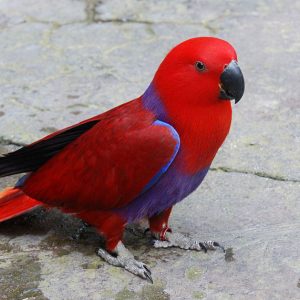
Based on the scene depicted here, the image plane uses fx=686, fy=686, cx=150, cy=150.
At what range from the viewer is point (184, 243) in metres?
2.34

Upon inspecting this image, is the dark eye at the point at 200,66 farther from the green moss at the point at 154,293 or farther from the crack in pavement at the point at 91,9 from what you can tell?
the crack in pavement at the point at 91,9

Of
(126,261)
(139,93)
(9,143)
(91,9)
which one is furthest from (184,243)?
(91,9)

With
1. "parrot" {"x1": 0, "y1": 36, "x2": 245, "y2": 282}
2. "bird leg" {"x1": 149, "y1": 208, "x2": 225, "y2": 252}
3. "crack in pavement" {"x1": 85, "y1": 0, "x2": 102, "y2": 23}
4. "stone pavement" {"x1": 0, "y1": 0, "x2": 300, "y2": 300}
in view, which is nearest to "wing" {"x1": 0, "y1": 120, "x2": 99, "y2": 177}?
"parrot" {"x1": 0, "y1": 36, "x2": 245, "y2": 282}

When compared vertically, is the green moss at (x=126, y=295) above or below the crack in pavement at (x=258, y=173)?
below

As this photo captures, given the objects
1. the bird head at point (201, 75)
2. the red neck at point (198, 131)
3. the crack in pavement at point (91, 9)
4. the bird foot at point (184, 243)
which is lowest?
the bird foot at point (184, 243)

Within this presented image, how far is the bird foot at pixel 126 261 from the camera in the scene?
219 cm

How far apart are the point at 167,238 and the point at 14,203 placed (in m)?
0.53

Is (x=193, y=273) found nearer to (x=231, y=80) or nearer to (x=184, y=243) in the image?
(x=184, y=243)

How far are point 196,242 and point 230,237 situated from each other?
0.13 metres

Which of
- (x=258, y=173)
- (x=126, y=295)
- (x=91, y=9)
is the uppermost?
(x=91, y=9)

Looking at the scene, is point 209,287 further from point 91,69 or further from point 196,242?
point 91,69

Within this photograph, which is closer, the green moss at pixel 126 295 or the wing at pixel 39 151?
the green moss at pixel 126 295

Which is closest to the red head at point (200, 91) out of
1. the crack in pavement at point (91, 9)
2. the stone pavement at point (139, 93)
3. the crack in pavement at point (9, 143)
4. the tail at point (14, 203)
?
the stone pavement at point (139, 93)

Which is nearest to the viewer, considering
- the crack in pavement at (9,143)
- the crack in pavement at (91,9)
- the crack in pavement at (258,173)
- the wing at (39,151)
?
the wing at (39,151)
